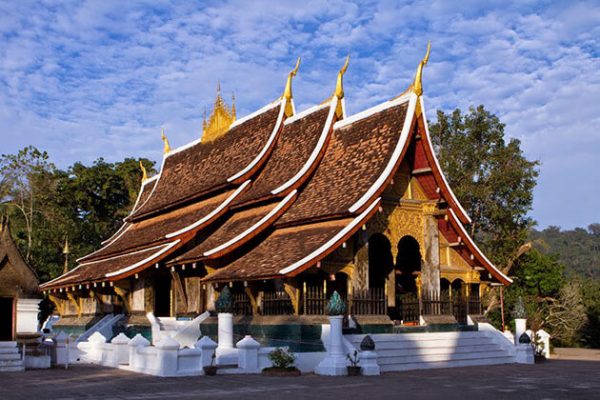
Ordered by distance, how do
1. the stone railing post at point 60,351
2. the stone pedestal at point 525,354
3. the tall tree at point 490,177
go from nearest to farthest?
the stone railing post at point 60,351 → the stone pedestal at point 525,354 → the tall tree at point 490,177

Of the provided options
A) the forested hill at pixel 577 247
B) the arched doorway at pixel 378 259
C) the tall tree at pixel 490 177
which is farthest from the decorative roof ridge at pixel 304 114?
the forested hill at pixel 577 247

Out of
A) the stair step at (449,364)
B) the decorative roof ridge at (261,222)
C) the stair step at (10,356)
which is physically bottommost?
the stair step at (449,364)

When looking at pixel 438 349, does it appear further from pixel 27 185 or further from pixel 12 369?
pixel 27 185

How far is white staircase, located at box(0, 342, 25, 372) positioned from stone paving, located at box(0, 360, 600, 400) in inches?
14.0

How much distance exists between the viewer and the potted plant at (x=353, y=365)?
44.4 feet

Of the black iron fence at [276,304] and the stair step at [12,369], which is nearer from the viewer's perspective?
the stair step at [12,369]

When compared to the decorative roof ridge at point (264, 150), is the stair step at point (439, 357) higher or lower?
lower

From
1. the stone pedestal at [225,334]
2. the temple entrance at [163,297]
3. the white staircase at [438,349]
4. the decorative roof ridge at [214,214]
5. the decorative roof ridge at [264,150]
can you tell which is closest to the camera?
the stone pedestal at [225,334]

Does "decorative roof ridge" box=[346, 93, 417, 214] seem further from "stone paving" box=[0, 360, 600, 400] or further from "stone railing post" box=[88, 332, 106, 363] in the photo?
"stone railing post" box=[88, 332, 106, 363]

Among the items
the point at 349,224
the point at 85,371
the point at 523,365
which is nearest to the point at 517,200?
the point at 523,365

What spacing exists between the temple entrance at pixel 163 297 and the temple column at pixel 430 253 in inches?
332

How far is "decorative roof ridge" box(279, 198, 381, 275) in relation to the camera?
14.8m

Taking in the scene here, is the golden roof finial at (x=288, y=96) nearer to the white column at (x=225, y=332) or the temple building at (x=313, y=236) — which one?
the temple building at (x=313, y=236)

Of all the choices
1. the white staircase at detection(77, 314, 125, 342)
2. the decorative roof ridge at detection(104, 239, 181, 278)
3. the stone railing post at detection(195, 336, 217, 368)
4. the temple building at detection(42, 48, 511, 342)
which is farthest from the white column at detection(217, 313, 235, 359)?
the white staircase at detection(77, 314, 125, 342)
